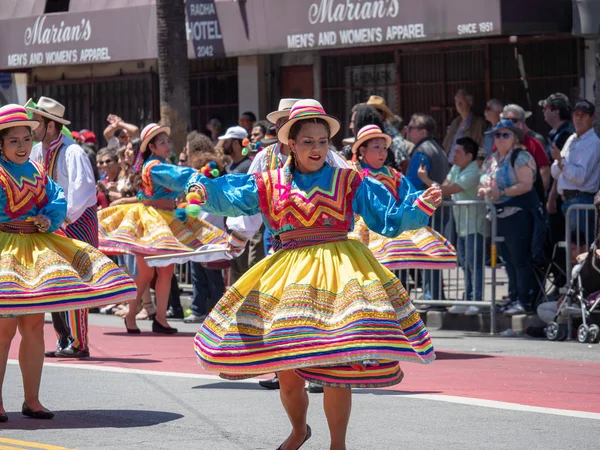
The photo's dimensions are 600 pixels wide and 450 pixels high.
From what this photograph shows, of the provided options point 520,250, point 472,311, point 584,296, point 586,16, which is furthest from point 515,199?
point 586,16

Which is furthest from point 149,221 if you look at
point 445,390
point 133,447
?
point 133,447

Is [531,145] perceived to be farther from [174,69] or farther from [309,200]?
[309,200]

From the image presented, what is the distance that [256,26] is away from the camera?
69.3ft

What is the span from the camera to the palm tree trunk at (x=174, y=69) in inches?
768

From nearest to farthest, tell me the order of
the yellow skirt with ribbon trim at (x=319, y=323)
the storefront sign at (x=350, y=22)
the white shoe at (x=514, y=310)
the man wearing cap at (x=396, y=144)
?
the yellow skirt with ribbon trim at (x=319, y=323)
the white shoe at (x=514, y=310)
the man wearing cap at (x=396, y=144)
the storefront sign at (x=350, y=22)

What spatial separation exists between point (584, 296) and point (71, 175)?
5044 millimetres

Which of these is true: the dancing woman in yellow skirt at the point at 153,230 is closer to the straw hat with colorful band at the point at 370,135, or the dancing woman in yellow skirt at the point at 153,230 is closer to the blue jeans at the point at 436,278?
the blue jeans at the point at 436,278

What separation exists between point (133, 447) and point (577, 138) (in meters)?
7.59

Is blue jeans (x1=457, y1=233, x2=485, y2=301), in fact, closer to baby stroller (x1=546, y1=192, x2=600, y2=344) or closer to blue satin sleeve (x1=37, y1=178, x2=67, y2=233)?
baby stroller (x1=546, y1=192, x2=600, y2=344)

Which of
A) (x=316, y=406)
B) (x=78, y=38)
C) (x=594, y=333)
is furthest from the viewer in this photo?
(x=78, y=38)

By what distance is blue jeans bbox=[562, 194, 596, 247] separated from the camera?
13.6 m

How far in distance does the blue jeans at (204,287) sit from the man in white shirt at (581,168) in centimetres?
438

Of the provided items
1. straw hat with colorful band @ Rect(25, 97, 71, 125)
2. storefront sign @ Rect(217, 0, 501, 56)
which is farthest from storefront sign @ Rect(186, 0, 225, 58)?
straw hat with colorful band @ Rect(25, 97, 71, 125)

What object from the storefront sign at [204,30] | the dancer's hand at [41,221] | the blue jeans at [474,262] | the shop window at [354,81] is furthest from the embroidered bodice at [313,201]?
the storefront sign at [204,30]
